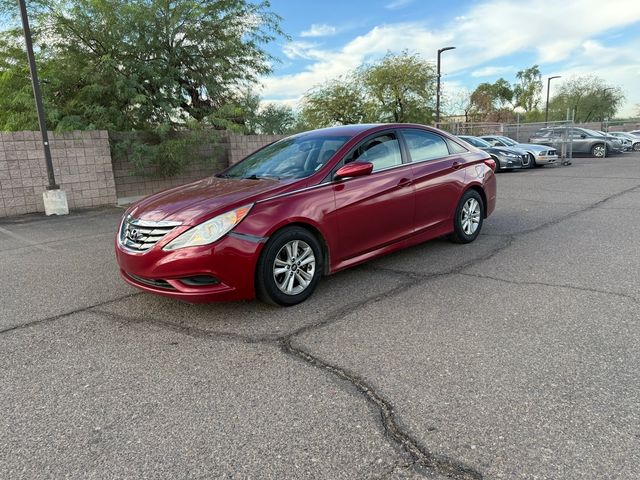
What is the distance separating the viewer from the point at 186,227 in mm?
3770

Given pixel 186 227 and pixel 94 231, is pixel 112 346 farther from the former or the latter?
pixel 94 231

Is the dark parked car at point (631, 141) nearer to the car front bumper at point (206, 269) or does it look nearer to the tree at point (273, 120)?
the tree at point (273, 120)

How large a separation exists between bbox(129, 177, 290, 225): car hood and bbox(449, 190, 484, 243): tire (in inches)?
105

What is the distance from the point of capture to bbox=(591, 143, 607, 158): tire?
924 inches

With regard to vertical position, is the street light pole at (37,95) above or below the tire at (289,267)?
above

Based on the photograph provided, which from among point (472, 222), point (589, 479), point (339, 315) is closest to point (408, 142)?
point (472, 222)

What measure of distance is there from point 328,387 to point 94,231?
696 cm

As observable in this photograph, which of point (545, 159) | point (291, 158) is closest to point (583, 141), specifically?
point (545, 159)

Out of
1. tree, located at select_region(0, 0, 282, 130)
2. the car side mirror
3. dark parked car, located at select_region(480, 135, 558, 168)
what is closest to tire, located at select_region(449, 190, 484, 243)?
the car side mirror

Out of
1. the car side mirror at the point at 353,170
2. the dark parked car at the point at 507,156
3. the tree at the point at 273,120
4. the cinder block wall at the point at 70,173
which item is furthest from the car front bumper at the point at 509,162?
the car side mirror at the point at 353,170

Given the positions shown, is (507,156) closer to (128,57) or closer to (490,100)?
(128,57)

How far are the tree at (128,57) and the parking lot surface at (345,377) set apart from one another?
25.0ft

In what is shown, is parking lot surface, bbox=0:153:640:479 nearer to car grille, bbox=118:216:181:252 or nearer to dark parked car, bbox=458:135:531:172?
car grille, bbox=118:216:181:252

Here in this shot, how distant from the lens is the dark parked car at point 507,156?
17.0 metres
